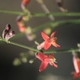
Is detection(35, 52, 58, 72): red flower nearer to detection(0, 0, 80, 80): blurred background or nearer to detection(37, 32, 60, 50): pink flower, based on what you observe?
detection(37, 32, 60, 50): pink flower

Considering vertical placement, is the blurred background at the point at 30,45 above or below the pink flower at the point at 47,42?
below

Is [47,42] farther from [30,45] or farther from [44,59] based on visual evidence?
[30,45]

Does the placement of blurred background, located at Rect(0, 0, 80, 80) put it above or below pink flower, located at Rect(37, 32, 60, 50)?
below

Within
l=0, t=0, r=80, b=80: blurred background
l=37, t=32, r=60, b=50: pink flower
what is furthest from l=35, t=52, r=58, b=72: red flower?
l=0, t=0, r=80, b=80: blurred background

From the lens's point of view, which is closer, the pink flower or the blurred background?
the pink flower

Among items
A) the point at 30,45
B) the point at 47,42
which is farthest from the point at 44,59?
the point at 30,45

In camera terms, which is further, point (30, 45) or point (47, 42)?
point (30, 45)

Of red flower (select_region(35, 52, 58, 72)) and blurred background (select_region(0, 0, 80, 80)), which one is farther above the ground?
red flower (select_region(35, 52, 58, 72))

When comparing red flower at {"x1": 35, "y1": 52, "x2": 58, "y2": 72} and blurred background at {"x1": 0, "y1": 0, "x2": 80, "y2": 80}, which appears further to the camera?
blurred background at {"x1": 0, "y1": 0, "x2": 80, "y2": 80}

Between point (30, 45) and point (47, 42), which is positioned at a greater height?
point (47, 42)

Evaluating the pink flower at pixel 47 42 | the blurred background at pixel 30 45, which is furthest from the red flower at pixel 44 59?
the blurred background at pixel 30 45

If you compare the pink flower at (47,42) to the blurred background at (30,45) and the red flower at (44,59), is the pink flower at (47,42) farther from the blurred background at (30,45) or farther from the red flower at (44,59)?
the blurred background at (30,45)

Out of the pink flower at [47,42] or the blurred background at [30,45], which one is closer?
the pink flower at [47,42]
